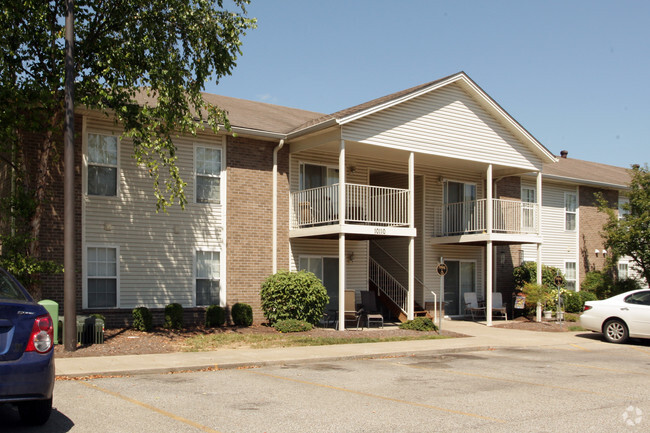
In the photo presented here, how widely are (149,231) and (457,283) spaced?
11.6m

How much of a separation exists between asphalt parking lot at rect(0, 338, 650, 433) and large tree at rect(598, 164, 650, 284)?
1372 centimetres

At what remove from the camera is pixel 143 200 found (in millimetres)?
17250

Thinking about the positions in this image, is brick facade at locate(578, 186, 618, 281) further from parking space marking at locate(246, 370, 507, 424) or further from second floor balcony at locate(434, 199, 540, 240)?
parking space marking at locate(246, 370, 507, 424)

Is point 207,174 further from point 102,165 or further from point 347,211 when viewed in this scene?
point 347,211

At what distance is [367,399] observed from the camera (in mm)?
A: 8500

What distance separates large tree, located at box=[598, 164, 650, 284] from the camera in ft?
81.3

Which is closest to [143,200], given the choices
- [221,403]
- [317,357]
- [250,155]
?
[250,155]

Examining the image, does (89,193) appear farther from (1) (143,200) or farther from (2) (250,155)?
(2) (250,155)

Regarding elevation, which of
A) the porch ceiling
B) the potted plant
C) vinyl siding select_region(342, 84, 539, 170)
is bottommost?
the potted plant

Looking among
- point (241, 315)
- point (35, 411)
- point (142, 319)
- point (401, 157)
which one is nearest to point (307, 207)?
point (241, 315)

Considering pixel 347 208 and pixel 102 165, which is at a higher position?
Result: pixel 102 165

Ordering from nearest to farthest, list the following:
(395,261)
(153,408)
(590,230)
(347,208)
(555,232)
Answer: (153,408)
(347,208)
(395,261)
(555,232)
(590,230)

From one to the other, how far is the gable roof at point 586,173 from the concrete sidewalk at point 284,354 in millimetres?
9348

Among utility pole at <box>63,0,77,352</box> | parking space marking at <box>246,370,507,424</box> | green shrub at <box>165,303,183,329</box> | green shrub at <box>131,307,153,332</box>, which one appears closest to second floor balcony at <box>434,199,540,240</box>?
green shrub at <box>165,303,183,329</box>
